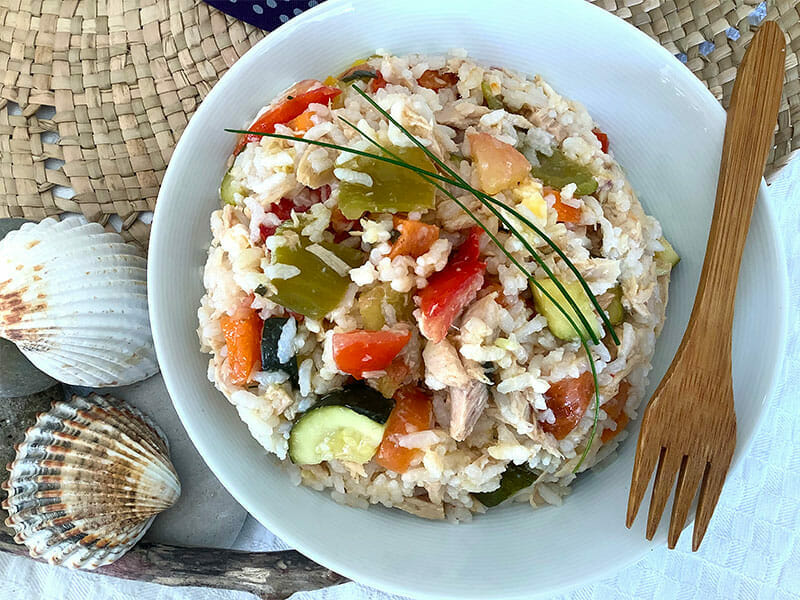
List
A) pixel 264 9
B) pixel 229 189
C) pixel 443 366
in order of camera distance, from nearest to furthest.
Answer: pixel 443 366 < pixel 229 189 < pixel 264 9

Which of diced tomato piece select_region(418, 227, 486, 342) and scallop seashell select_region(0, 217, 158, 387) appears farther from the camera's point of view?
scallop seashell select_region(0, 217, 158, 387)

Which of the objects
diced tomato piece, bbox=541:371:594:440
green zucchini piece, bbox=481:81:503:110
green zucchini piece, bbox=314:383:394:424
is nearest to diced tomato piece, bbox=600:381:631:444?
diced tomato piece, bbox=541:371:594:440

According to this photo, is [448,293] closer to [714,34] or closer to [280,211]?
[280,211]

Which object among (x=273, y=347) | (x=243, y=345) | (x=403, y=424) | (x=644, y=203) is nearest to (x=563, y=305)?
(x=403, y=424)

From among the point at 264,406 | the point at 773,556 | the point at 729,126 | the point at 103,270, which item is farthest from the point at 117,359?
the point at 773,556

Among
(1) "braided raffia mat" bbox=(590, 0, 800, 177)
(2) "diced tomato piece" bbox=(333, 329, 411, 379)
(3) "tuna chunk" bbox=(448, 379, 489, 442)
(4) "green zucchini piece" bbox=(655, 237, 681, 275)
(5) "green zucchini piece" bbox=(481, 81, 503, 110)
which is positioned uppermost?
(1) "braided raffia mat" bbox=(590, 0, 800, 177)

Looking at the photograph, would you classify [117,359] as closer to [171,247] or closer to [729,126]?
[171,247]

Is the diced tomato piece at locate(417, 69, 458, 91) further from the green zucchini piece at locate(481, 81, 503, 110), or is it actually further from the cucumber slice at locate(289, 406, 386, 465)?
the cucumber slice at locate(289, 406, 386, 465)

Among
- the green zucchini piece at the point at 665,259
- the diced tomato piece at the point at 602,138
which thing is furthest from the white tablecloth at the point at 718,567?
the diced tomato piece at the point at 602,138
